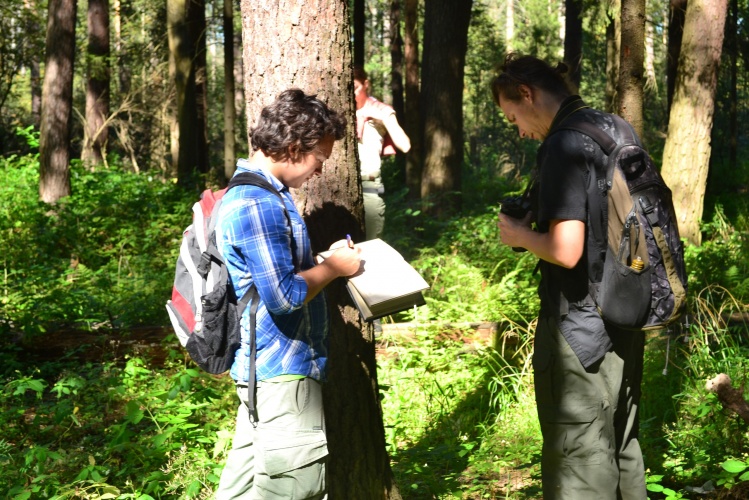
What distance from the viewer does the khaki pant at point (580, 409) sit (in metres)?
3.17

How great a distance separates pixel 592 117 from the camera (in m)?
3.08

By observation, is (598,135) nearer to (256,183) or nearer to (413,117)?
(256,183)

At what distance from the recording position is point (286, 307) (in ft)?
9.20

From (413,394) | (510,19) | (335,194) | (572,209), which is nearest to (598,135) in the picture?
(572,209)

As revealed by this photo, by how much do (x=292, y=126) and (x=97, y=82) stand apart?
57.2 ft

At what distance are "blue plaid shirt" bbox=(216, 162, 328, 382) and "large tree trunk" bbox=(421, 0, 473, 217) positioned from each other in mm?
9508

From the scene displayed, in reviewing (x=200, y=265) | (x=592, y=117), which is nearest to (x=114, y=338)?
(x=200, y=265)

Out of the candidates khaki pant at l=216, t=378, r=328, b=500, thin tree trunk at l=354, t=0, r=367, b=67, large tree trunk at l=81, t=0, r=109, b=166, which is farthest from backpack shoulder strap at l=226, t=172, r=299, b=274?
large tree trunk at l=81, t=0, r=109, b=166

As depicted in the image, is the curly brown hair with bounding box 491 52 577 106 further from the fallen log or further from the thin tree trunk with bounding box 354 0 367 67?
the thin tree trunk with bounding box 354 0 367 67

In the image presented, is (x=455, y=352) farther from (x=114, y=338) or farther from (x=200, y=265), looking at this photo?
(x=200, y=265)

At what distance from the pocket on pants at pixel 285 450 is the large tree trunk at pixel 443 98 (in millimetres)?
9614

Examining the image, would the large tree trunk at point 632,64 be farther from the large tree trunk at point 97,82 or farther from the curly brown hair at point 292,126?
the large tree trunk at point 97,82

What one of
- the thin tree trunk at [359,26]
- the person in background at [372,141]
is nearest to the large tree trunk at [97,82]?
the thin tree trunk at [359,26]

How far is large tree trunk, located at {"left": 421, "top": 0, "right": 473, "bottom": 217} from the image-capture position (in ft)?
41.3
